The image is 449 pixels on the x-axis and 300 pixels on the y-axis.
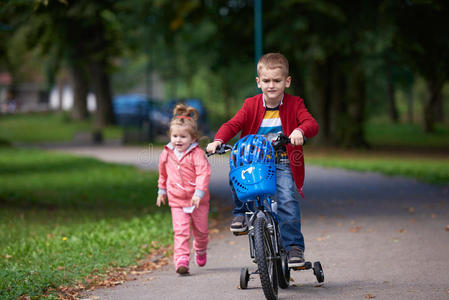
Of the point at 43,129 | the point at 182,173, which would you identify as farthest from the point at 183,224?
the point at 43,129

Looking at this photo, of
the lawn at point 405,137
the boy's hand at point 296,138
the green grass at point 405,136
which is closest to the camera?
the boy's hand at point 296,138

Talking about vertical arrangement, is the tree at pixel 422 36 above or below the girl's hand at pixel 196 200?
above

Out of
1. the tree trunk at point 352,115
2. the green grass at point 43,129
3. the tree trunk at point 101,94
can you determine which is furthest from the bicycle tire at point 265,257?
the tree trunk at point 101,94

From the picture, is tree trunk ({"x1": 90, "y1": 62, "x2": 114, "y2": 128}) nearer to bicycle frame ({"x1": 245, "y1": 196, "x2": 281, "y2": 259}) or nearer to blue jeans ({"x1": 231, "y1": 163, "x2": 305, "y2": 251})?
blue jeans ({"x1": 231, "y1": 163, "x2": 305, "y2": 251})

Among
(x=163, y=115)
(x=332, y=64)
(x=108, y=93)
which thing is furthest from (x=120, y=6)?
(x=108, y=93)

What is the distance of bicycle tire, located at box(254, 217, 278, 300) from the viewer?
5.64 m

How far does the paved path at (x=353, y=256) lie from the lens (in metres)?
6.41

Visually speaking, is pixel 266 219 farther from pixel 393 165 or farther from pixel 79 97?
pixel 79 97

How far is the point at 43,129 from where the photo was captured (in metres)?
48.7

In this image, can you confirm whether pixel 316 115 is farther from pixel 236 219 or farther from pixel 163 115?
pixel 236 219

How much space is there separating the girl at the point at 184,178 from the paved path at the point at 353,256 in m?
0.21

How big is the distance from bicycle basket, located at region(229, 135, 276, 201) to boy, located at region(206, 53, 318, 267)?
0.28 m

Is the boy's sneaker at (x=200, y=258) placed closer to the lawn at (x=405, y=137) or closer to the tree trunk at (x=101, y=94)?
the lawn at (x=405, y=137)

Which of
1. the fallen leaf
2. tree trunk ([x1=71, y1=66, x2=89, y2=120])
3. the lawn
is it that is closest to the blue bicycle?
the fallen leaf
